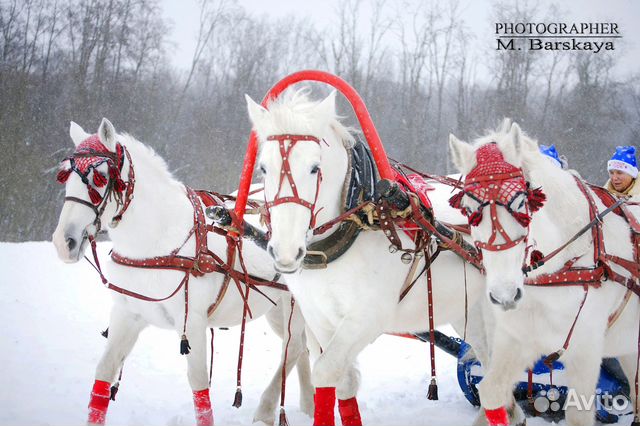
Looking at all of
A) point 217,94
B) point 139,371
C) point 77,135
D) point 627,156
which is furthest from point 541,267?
point 217,94

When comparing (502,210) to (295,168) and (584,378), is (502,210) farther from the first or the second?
(584,378)

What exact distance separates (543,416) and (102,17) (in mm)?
17230

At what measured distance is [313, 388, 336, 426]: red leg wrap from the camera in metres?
3.17

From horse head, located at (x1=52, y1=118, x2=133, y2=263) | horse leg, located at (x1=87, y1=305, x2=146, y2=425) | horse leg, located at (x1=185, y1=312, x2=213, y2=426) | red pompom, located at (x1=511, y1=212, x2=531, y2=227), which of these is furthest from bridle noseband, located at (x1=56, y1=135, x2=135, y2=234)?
red pompom, located at (x1=511, y1=212, x2=531, y2=227)

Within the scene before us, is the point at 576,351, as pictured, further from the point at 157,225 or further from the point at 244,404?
the point at 244,404

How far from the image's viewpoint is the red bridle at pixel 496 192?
2.88m

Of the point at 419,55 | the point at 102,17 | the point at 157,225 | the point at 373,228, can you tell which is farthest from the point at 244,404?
the point at 419,55

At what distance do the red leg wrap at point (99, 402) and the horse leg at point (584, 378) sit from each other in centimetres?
315

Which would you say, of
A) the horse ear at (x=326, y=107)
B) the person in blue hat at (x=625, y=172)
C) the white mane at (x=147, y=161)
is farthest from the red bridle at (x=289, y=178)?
the person in blue hat at (x=625, y=172)

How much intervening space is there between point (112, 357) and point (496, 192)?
3022 millimetres

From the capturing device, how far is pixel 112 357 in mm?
4195

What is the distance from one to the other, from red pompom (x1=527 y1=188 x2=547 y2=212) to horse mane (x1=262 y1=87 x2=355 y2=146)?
1.09 meters

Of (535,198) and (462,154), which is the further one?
(462,154)

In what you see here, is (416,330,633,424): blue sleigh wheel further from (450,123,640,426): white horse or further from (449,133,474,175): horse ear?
(449,133,474,175): horse ear
